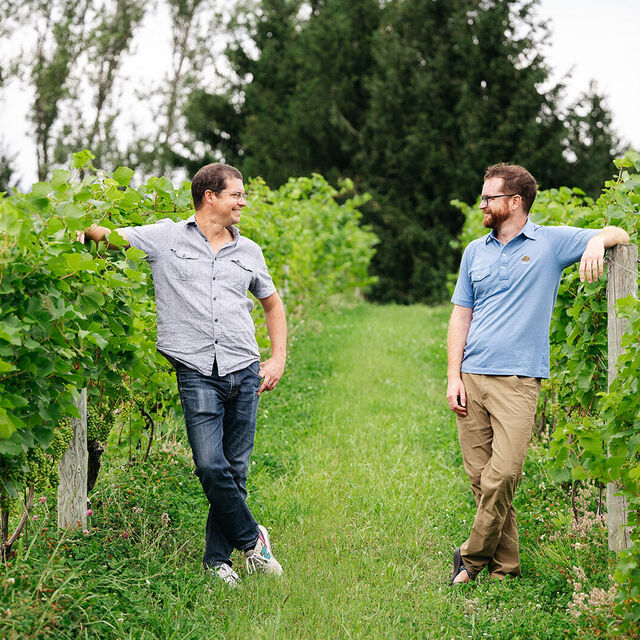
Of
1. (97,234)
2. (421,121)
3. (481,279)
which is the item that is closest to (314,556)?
(481,279)

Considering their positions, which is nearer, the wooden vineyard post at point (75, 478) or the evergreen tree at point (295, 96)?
the wooden vineyard post at point (75, 478)

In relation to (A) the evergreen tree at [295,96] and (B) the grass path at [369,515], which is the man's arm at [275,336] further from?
(A) the evergreen tree at [295,96]

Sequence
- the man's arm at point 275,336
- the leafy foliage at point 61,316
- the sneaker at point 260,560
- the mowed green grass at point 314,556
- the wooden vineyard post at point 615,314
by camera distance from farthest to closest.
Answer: the man's arm at point 275,336 → the sneaker at point 260,560 → the wooden vineyard post at point 615,314 → the mowed green grass at point 314,556 → the leafy foliage at point 61,316

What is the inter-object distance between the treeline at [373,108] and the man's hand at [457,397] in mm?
15825

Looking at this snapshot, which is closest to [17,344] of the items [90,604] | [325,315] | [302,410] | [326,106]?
[90,604]

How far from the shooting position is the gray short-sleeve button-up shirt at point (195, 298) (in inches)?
136

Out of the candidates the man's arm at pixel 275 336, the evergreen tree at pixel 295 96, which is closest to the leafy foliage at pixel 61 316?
the man's arm at pixel 275 336

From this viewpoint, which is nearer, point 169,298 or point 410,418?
point 169,298

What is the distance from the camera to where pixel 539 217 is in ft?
13.0

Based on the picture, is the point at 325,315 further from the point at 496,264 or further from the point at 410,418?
the point at 496,264

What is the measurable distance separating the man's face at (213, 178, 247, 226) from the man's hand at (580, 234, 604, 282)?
1.62 metres

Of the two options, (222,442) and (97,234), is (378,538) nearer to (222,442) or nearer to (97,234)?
(222,442)

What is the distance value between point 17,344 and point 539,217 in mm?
2823

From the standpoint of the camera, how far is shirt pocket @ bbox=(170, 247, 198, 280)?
3.48 m
